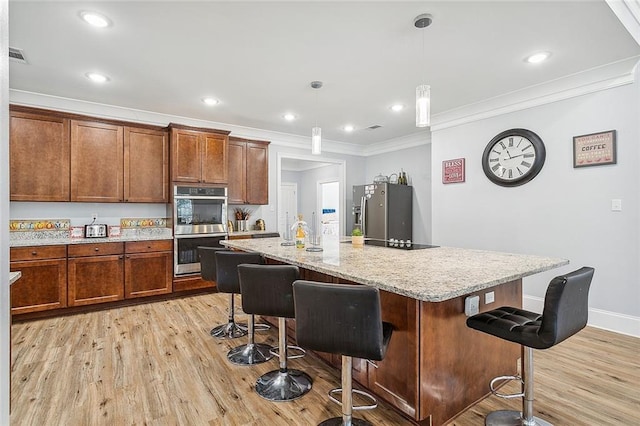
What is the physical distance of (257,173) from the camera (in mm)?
5359

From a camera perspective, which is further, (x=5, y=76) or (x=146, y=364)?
(x=146, y=364)

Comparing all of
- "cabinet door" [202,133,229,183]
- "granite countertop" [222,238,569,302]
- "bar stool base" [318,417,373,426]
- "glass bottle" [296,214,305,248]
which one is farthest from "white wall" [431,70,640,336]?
"cabinet door" [202,133,229,183]

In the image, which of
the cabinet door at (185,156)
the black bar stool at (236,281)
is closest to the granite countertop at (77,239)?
the cabinet door at (185,156)

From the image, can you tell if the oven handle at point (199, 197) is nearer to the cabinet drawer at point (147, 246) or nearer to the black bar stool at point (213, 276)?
the cabinet drawer at point (147, 246)

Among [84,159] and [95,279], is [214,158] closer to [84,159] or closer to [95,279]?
[84,159]

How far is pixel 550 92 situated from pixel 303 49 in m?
2.78

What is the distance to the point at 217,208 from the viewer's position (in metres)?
4.76

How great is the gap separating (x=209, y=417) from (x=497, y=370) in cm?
185

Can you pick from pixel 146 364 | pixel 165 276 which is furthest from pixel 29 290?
pixel 146 364

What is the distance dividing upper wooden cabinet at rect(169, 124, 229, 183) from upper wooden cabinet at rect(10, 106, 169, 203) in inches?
8.1

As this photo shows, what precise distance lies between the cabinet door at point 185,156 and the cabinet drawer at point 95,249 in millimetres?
1116

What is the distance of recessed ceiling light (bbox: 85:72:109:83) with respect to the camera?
321 cm

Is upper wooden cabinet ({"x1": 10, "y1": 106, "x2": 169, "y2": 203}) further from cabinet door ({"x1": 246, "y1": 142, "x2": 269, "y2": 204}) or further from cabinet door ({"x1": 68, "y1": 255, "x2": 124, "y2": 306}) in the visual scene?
cabinet door ({"x1": 246, "y1": 142, "x2": 269, "y2": 204})

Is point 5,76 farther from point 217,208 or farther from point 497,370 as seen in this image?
point 217,208
